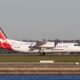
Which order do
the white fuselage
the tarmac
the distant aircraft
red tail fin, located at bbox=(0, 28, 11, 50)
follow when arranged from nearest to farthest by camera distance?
the tarmac, the white fuselage, the distant aircraft, red tail fin, located at bbox=(0, 28, 11, 50)

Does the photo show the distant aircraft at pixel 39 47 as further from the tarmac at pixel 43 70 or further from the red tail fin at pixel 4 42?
the tarmac at pixel 43 70

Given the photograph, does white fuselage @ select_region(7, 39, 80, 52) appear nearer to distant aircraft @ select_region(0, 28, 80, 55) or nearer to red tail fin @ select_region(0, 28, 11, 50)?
distant aircraft @ select_region(0, 28, 80, 55)

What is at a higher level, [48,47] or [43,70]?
[48,47]

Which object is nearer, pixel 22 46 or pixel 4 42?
pixel 22 46

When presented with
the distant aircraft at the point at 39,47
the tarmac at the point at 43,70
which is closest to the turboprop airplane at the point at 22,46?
the distant aircraft at the point at 39,47

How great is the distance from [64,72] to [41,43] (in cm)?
6886

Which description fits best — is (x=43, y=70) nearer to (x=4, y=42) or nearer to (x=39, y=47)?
(x=4, y=42)

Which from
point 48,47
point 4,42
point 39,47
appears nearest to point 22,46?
point 4,42

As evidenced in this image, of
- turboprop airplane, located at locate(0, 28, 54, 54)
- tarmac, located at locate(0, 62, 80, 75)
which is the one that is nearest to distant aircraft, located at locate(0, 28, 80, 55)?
turboprop airplane, located at locate(0, 28, 54, 54)

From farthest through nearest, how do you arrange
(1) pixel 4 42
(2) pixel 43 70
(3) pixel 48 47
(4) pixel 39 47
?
(4) pixel 39 47 < (3) pixel 48 47 < (1) pixel 4 42 < (2) pixel 43 70

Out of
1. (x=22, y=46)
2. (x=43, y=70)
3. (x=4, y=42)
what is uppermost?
(x=4, y=42)

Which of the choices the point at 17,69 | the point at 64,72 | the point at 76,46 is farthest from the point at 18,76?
the point at 76,46

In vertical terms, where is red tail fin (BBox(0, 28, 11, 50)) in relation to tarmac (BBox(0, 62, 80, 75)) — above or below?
above

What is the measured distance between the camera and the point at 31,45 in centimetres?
12219
